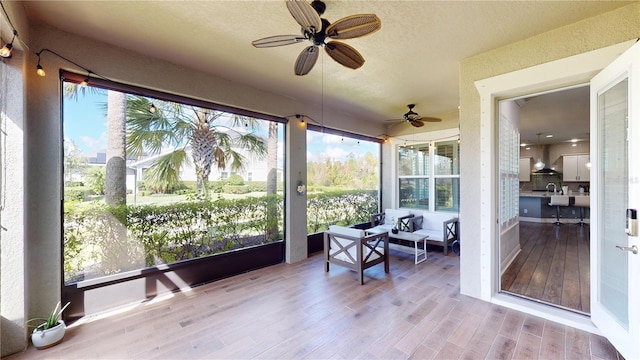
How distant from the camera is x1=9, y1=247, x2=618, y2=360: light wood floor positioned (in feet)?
7.11

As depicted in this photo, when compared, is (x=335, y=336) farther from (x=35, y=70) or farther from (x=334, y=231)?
(x=35, y=70)

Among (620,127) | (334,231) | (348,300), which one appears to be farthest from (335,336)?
(620,127)

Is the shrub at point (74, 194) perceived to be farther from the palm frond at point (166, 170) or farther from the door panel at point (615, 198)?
the door panel at point (615, 198)

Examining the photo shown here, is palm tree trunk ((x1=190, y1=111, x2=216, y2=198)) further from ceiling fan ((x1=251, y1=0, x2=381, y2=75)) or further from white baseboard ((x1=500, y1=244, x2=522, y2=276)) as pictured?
white baseboard ((x1=500, y1=244, x2=522, y2=276))

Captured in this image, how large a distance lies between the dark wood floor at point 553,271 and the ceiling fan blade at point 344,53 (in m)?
3.37

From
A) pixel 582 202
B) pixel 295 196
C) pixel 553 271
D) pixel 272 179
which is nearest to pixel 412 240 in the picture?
pixel 553 271

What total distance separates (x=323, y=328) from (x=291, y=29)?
2977 mm

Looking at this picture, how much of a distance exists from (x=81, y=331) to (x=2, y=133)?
1.93m

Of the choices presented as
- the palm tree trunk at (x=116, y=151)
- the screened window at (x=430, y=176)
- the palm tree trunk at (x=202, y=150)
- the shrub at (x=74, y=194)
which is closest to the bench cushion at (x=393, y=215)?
the screened window at (x=430, y=176)

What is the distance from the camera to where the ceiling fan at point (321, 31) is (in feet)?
5.89

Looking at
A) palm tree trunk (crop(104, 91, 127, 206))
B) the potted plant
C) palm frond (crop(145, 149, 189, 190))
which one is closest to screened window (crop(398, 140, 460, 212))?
palm frond (crop(145, 149, 189, 190))

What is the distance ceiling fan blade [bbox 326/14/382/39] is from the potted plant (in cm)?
352

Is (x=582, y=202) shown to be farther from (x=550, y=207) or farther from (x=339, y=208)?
(x=339, y=208)

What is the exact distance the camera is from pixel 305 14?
5.90ft
